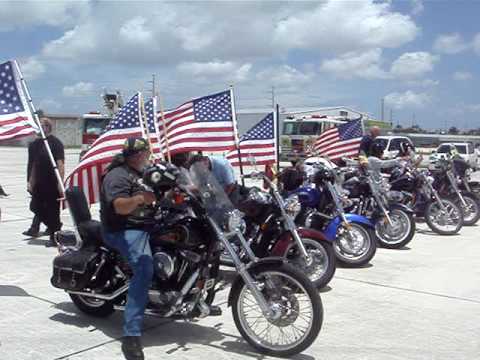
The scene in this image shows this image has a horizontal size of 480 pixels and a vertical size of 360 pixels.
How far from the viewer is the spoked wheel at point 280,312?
14.1 ft

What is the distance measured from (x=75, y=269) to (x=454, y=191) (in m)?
8.22

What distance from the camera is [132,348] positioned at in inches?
166

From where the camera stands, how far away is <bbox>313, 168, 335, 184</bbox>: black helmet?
727cm

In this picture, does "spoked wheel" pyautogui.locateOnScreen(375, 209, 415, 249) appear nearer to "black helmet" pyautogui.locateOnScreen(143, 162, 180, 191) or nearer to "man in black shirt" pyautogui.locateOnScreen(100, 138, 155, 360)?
"man in black shirt" pyautogui.locateOnScreen(100, 138, 155, 360)

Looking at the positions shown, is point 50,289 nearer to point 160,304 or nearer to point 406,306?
point 160,304

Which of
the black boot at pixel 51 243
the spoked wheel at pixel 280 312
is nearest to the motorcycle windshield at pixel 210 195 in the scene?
the spoked wheel at pixel 280 312

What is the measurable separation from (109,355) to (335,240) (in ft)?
12.5

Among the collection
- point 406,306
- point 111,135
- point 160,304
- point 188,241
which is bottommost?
point 406,306

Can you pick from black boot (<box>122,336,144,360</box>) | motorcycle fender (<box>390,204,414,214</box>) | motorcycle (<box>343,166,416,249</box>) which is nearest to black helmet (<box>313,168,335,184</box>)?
motorcycle (<box>343,166,416,249</box>)

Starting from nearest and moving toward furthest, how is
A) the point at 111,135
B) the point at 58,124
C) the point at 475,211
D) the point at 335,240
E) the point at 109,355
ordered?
1. the point at 109,355
2. the point at 111,135
3. the point at 335,240
4. the point at 475,211
5. the point at 58,124

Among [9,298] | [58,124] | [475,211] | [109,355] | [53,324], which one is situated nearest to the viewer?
[109,355]

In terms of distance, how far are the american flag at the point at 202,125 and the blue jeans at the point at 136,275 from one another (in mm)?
3565

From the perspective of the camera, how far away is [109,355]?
14.4ft

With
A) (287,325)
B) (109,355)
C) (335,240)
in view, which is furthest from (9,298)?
(335,240)
